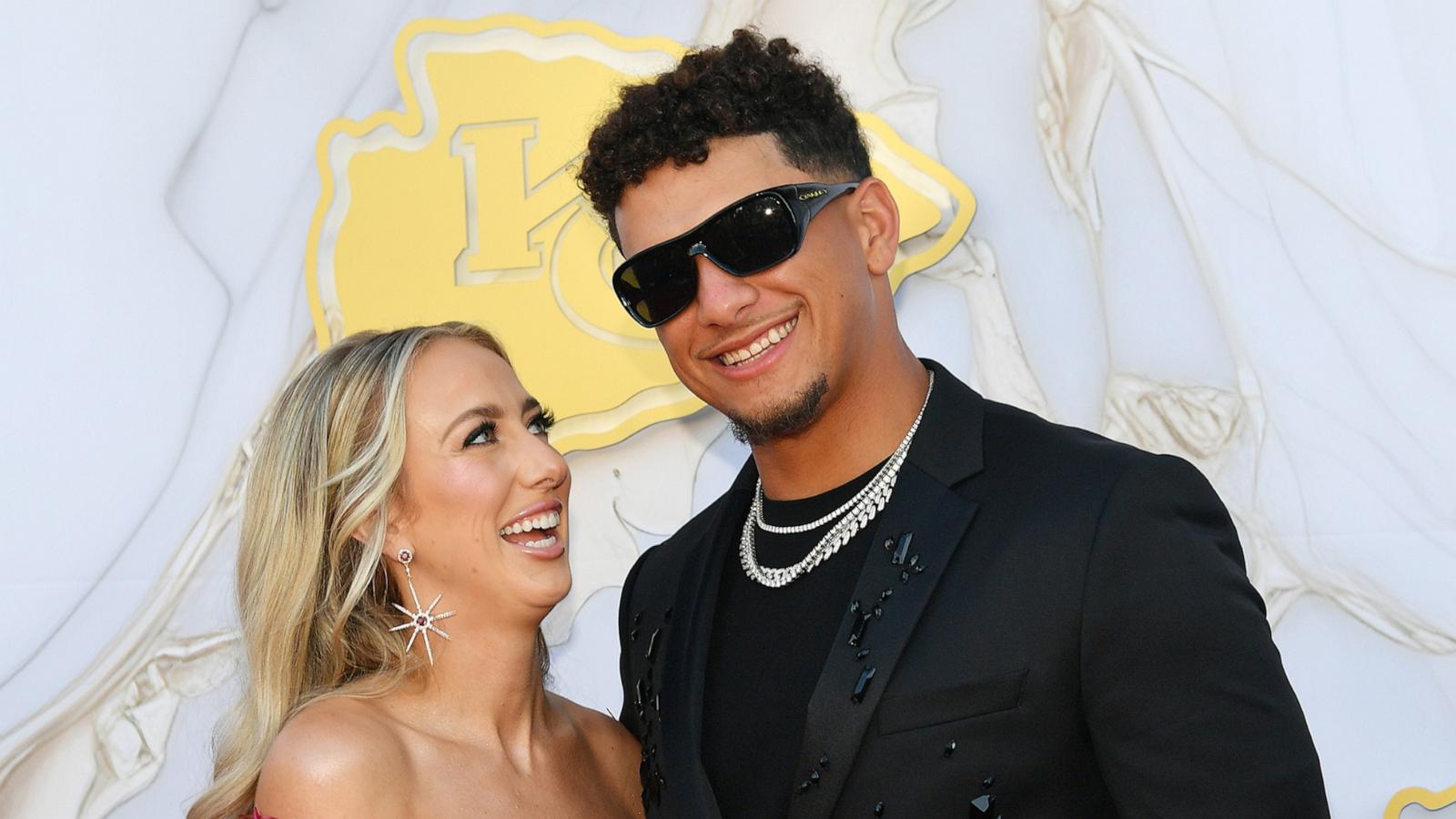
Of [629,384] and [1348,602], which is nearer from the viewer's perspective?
[1348,602]

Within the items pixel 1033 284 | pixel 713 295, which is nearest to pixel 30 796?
pixel 713 295

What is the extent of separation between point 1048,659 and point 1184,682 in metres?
0.15

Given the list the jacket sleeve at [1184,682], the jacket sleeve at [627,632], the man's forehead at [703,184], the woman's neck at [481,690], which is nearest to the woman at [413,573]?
the woman's neck at [481,690]

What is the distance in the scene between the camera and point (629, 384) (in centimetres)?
281

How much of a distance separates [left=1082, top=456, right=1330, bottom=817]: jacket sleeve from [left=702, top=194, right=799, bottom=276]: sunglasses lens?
54cm

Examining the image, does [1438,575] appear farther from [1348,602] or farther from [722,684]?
[722,684]

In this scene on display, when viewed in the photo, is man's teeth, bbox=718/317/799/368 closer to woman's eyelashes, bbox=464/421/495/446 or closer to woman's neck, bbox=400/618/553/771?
woman's eyelashes, bbox=464/421/495/446

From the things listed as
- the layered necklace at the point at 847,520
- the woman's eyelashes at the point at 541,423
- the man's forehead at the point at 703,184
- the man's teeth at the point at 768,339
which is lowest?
the layered necklace at the point at 847,520

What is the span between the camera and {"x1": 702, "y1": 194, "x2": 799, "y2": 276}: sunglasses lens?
5.64 ft

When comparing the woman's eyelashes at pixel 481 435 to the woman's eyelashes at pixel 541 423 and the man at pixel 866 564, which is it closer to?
the woman's eyelashes at pixel 541 423

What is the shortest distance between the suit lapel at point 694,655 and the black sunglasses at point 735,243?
35 cm

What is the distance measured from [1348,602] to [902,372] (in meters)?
1.15

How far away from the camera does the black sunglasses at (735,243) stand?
67.7 inches

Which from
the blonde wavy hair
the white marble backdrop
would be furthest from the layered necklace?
the white marble backdrop
